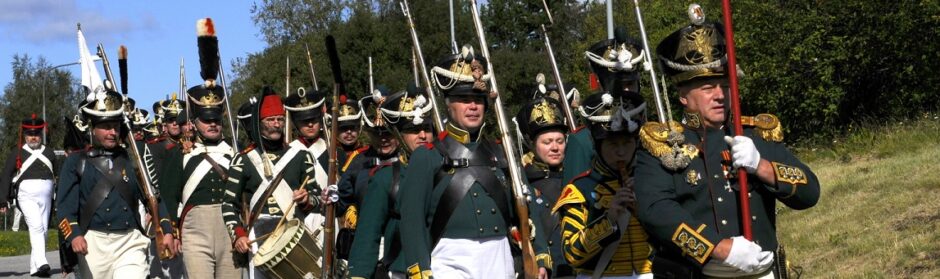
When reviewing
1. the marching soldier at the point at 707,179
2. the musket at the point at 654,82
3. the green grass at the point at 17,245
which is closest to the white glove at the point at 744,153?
the marching soldier at the point at 707,179

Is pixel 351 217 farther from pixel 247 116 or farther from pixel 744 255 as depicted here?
pixel 744 255

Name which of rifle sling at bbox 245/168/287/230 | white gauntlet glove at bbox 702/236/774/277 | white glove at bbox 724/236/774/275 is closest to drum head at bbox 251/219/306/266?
rifle sling at bbox 245/168/287/230

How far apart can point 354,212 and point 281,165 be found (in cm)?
148

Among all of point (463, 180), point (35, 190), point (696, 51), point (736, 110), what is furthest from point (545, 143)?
point (35, 190)

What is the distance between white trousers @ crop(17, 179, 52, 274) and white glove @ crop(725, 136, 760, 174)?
602 inches

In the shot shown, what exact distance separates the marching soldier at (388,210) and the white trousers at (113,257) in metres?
3.15

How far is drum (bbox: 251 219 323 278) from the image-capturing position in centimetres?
1146

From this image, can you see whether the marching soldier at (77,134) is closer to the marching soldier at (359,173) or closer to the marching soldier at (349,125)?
the marching soldier at (349,125)

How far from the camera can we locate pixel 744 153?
614 centimetres

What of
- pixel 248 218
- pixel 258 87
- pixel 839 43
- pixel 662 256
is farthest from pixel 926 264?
pixel 258 87

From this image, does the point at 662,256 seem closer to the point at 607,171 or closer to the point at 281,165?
the point at 607,171

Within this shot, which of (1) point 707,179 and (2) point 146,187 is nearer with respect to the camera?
(1) point 707,179

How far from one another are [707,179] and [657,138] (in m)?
0.27

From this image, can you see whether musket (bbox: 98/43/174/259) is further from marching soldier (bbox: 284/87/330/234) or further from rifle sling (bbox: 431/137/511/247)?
rifle sling (bbox: 431/137/511/247)
